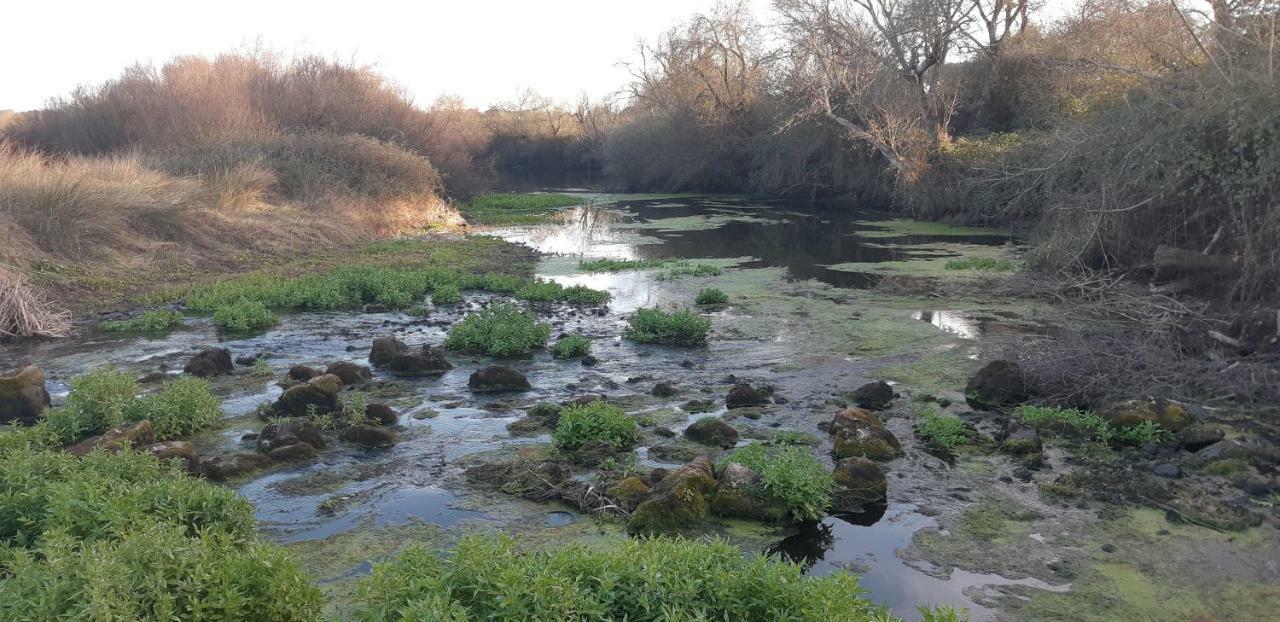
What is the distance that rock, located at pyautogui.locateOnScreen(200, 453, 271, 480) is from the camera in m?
7.13

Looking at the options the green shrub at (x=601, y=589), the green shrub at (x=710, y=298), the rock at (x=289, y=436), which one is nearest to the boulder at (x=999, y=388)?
the green shrub at (x=601, y=589)

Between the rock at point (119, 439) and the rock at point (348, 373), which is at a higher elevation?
the rock at point (119, 439)

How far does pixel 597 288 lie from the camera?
57.6 feet

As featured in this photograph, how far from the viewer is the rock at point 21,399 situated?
852 cm

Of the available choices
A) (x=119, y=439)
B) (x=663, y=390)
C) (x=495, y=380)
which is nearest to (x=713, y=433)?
(x=663, y=390)

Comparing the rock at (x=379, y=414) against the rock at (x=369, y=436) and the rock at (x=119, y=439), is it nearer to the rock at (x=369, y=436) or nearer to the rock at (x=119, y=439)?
the rock at (x=369, y=436)

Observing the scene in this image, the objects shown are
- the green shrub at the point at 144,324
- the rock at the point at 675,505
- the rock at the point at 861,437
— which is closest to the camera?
the rock at the point at 675,505

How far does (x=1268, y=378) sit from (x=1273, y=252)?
210cm

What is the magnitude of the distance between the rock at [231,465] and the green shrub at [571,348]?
4.68 metres

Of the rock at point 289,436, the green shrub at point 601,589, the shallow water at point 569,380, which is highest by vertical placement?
the green shrub at point 601,589

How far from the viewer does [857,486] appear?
692cm

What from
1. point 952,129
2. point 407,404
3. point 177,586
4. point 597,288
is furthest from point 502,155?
point 177,586

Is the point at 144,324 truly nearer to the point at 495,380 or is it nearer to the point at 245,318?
the point at 245,318

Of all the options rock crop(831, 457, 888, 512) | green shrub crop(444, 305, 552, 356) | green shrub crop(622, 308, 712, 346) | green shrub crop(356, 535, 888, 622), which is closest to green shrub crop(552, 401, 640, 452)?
rock crop(831, 457, 888, 512)
